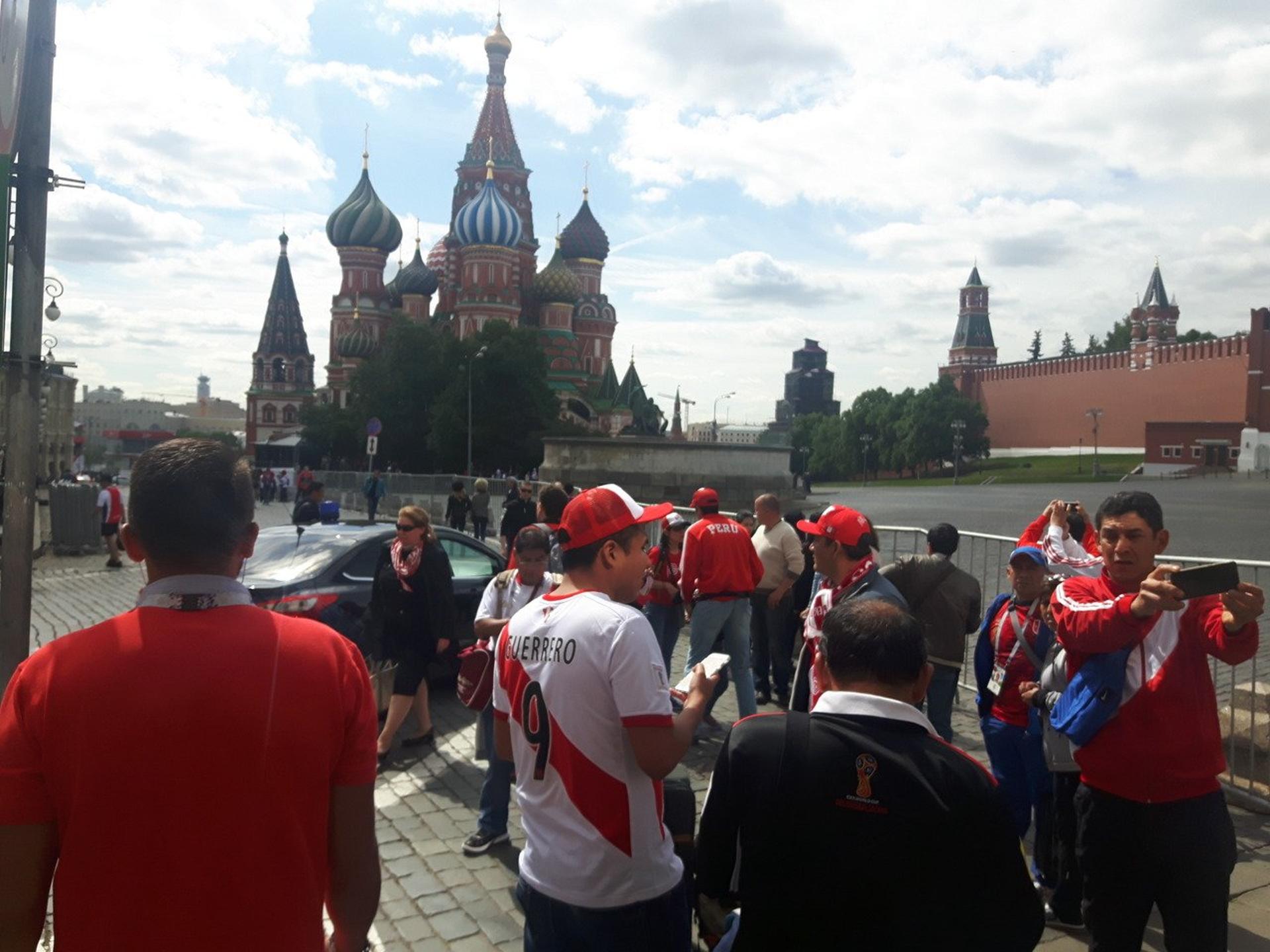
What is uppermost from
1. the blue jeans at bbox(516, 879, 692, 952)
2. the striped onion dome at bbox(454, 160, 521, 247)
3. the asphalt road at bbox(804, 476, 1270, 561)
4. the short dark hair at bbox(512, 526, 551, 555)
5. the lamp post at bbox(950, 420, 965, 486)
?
the striped onion dome at bbox(454, 160, 521, 247)

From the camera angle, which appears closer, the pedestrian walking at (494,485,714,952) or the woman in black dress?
the pedestrian walking at (494,485,714,952)

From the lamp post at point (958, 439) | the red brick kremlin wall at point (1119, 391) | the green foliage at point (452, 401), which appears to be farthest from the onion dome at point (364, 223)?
the red brick kremlin wall at point (1119, 391)

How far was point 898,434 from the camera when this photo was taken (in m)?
88.1

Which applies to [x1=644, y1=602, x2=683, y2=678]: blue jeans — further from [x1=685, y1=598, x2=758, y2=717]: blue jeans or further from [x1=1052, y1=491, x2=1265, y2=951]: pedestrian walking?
[x1=1052, y1=491, x2=1265, y2=951]: pedestrian walking

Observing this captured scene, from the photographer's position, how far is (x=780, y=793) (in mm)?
2025

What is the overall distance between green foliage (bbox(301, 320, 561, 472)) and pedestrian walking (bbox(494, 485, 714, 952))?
1725 inches

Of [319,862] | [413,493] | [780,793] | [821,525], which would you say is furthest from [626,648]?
[413,493]

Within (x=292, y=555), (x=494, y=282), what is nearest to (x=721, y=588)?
(x=292, y=555)

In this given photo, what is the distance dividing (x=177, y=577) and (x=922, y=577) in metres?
4.87

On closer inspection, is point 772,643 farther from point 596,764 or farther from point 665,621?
point 596,764

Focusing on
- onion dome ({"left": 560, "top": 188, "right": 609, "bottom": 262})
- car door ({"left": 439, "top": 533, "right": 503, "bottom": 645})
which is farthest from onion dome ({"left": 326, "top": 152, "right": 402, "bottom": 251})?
car door ({"left": 439, "top": 533, "right": 503, "bottom": 645})

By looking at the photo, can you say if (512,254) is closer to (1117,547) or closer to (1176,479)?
(1176,479)

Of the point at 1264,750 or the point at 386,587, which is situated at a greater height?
the point at 386,587

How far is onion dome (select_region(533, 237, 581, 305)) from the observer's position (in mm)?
68125
